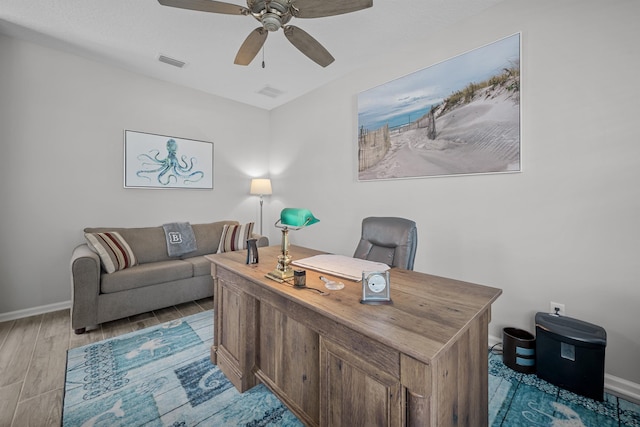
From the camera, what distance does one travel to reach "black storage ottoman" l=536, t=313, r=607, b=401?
1526 mm

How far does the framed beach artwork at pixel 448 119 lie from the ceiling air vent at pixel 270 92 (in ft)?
4.45

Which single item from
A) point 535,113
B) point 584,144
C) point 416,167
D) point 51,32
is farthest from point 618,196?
point 51,32

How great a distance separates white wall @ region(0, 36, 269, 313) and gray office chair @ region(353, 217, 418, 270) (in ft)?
9.31

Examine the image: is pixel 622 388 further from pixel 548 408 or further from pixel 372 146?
pixel 372 146

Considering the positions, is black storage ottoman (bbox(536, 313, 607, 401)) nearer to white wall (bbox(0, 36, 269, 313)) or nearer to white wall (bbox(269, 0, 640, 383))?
white wall (bbox(269, 0, 640, 383))

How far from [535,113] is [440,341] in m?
1.99

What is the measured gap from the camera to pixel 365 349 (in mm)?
928

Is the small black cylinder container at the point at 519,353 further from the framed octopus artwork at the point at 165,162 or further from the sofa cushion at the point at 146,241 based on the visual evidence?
the framed octopus artwork at the point at 165,162

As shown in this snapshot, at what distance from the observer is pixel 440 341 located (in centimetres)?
78

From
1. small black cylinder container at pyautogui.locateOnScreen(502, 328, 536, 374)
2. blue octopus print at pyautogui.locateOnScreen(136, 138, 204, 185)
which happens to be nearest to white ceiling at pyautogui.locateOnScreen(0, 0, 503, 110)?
blue octopus print at pyautogui.locateOnScreen(136, 138, 204, 185)

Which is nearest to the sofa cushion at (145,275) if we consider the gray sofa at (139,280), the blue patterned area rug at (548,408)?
the gray sofa at (139,280)

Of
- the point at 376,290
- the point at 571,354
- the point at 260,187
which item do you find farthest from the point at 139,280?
the point at 571,354

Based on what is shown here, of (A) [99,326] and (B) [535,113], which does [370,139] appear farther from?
(A) [99,326]

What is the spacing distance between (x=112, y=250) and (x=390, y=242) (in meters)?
2.71
